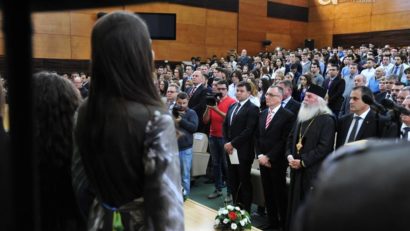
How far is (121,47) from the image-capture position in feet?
4.08

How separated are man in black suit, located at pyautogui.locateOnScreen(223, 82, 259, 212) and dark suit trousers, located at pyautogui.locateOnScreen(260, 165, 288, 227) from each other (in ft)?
0.95

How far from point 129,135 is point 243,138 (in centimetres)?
354

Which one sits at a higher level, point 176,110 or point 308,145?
point 176,110

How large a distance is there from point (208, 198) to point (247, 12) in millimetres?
14038

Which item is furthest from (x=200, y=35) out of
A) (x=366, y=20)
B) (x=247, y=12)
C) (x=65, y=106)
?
(x=65, y=106)

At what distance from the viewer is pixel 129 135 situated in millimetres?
1210

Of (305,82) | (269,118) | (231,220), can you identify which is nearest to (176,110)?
(269,118)

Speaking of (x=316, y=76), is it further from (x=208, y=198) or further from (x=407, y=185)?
(x=407, y=185)

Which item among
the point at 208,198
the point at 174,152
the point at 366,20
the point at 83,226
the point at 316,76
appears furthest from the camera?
the point at 366,20

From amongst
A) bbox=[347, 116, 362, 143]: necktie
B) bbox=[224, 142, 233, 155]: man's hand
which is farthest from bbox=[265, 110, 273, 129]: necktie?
bbox=[347, 116, 362, 143]: necktie

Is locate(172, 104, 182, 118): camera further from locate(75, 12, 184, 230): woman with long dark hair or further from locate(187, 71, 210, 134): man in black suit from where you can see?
locate(75, 12, 184, 230): woman with long dark hair

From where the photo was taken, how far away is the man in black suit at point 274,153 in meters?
4.34

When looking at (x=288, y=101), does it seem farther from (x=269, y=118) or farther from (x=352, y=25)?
(x=352, y=25)

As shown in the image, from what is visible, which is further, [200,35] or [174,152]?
[200,35]
